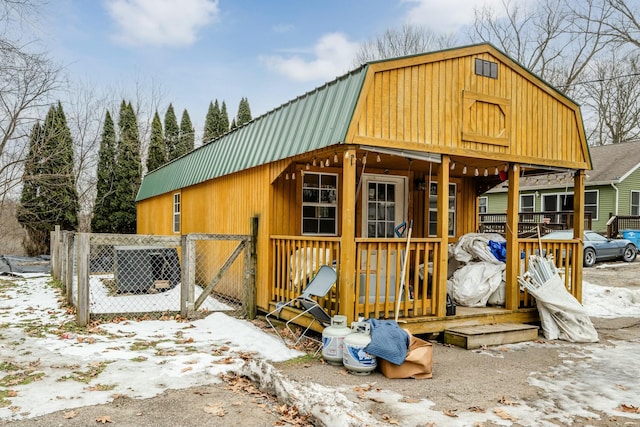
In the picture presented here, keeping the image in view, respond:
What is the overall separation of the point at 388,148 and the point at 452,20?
74.8 feet

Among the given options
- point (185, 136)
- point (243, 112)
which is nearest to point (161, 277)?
point (185, 136)

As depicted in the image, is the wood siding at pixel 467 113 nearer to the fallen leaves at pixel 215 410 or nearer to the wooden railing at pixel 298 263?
the wooden railing at pixel 298 263

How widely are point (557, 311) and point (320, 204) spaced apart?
12.6 ft

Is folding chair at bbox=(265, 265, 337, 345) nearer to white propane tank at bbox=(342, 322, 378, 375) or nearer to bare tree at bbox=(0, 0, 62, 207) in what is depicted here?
white propane tank at bbox=(342, 322, 378, 375)

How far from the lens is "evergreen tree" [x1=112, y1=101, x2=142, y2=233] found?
1925cm

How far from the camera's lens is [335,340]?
484 cm

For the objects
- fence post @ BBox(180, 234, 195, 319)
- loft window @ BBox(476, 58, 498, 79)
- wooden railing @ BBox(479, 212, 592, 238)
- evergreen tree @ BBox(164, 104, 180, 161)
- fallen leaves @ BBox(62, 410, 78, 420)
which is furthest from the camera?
evergreen tree @ BBox(164, 104, 180, 161)

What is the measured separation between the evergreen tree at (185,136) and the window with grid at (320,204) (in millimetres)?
16791

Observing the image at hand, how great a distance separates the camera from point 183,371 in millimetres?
4512

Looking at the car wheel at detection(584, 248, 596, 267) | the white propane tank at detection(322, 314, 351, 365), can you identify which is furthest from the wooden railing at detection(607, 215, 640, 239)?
the white propane tank at detection(322, 314, 351, 365)

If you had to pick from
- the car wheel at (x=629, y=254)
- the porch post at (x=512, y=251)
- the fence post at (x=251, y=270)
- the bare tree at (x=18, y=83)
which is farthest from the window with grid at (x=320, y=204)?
the car wheel at (x=629, y=254)

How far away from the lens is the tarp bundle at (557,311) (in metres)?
6.28

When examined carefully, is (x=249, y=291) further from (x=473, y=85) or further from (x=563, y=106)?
(x=563, y=106)

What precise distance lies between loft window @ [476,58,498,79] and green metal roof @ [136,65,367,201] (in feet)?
6.41
